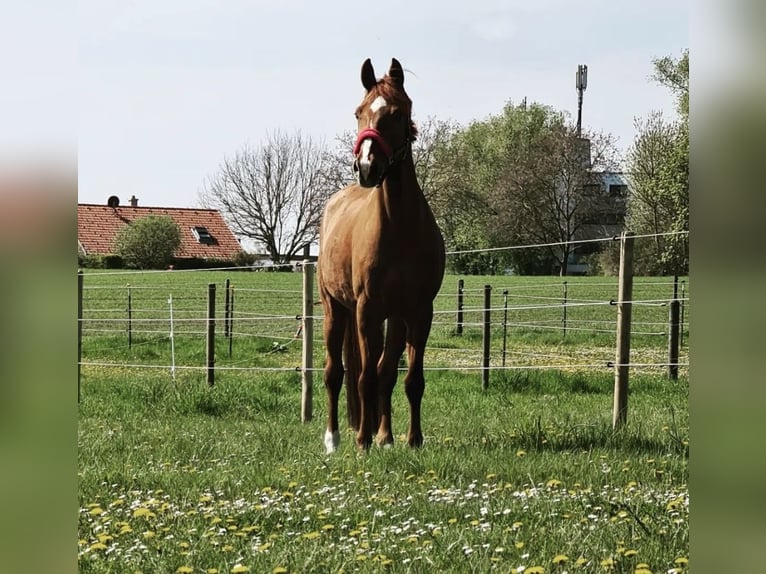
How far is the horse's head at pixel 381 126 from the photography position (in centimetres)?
438

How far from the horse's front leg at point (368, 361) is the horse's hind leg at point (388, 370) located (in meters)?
0.05

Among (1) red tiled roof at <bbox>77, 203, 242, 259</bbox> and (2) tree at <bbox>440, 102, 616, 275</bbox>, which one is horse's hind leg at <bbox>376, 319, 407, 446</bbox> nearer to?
(2) tree at <bbox>440, 102, 616, 275</bbox>

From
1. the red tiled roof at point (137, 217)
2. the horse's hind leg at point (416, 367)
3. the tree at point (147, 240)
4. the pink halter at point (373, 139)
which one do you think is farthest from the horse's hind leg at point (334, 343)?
the tree at point (147, 240)

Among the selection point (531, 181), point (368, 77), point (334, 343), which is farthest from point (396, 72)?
point (531, 181)

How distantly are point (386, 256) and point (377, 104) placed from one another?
0.94 m

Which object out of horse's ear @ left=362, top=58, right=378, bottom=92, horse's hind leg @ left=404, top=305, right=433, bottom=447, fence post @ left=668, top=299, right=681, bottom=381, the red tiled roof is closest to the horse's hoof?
horse's hind leg @ left=404, top=305, right=433, bottom=447

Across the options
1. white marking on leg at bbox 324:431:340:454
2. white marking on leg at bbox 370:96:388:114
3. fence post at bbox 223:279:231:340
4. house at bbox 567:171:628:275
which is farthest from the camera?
fence post at bbox 223:279:231:340

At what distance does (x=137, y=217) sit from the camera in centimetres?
1009

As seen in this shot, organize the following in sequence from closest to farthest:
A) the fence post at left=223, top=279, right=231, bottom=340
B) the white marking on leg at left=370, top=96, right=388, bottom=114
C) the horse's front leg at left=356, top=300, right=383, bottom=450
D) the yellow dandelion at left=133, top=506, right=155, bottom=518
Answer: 1. the yellow dandelion at left=133, top=506, right=155, bottom=518
2. the white marking on leg at left=370, top=96, right=388, bottom=114
3. the horse's front leg at left=356, top=300, right=383, bottom=450
4. the fence post at left=223, top=279, right=231, bottom=340

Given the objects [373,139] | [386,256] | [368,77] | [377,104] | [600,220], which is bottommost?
[386,256]

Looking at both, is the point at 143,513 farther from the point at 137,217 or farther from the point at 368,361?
the point at 137,217

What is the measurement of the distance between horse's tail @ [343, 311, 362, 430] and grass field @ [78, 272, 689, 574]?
0.16m

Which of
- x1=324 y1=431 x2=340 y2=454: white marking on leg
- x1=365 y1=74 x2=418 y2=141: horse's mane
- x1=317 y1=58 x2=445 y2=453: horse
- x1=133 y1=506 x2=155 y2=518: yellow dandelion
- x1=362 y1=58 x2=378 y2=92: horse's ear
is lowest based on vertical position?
x1=324 y1=431 x2=340 y2=454: white marking on leg

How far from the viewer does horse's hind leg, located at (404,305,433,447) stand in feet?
16.5
